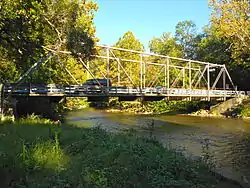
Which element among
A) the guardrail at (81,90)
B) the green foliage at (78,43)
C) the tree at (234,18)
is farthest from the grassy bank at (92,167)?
the tree at (234,18)

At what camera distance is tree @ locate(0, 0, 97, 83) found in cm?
1417

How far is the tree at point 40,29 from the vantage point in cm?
1417

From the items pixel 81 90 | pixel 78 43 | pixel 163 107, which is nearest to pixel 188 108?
pixel 163 107

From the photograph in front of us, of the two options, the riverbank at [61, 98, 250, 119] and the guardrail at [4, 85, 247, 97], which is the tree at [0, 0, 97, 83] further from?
the riverbank at [61, 98, 250, 119]

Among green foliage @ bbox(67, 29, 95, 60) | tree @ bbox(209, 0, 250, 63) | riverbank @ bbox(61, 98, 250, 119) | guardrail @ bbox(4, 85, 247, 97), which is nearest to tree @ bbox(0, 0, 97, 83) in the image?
green foliage @ bbox(67, 29, 95, 60)

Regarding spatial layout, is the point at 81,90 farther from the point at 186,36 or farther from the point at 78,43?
the point at 186,36

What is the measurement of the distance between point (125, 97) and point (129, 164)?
21446 mm

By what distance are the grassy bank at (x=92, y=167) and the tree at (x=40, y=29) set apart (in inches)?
276

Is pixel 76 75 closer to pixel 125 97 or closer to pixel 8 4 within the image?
pixel 125 97

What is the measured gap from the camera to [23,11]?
13.3 m

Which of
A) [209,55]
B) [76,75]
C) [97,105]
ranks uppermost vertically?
[209,55]

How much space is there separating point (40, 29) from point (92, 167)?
459 inches

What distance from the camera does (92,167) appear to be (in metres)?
7.16

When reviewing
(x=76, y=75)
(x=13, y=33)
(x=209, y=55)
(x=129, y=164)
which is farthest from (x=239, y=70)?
(x=129, y=164)
